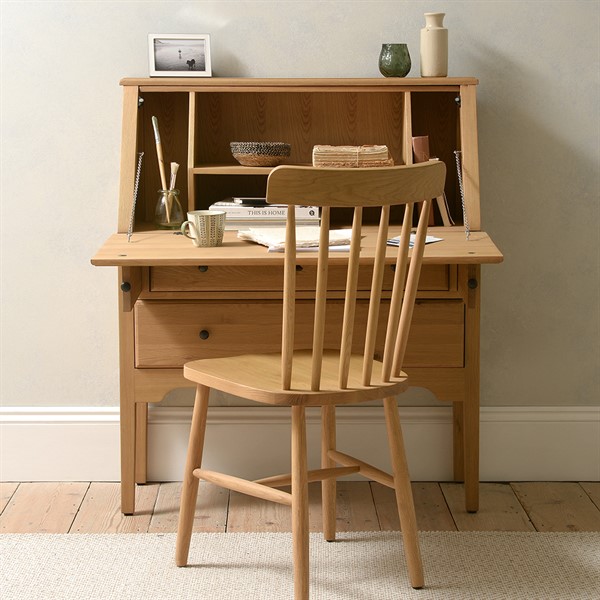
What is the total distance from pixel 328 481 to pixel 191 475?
13.6 inches

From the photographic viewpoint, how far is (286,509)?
8.56 ft

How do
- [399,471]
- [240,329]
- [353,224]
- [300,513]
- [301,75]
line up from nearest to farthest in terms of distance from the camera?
[353,224]
[300,513]
[399,471]
[240,329]
[301,75]

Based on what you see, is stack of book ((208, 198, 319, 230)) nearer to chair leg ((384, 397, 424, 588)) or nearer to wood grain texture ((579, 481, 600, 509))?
chair leg ((384, 397, 424, 588))

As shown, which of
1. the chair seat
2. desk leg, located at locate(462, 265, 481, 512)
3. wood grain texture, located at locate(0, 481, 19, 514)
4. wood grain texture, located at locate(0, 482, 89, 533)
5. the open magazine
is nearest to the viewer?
the chair seat

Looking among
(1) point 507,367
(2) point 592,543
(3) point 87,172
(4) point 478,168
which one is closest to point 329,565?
(2) point 592,543

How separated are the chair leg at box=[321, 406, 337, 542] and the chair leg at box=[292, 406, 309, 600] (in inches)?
12.9

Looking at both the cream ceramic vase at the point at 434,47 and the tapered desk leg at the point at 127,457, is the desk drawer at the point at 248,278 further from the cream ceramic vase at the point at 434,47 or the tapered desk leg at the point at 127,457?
the cream ceramic vase at the point at 434,47

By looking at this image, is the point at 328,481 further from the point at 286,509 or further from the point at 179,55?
the point at 179,55

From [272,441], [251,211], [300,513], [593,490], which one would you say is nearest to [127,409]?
[272,441]

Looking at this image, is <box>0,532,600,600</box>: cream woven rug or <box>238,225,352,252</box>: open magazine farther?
<box>238,225,352,252</box>: open magazine

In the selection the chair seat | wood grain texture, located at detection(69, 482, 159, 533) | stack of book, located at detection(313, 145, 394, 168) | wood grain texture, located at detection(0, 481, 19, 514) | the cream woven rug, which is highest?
stack of book, located at detection(313, 145, 394, 168)

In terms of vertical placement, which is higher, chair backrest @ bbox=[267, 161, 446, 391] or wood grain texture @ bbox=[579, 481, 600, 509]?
chair backrest @ bbox=[267, 161, 446, 391]

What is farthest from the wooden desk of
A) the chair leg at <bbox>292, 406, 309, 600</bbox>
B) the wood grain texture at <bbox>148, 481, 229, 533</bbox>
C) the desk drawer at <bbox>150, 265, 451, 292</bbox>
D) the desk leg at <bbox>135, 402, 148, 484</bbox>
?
the chair leg at <bbox>292, 406, 309, 600</bbox>

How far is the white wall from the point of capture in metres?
2.65
